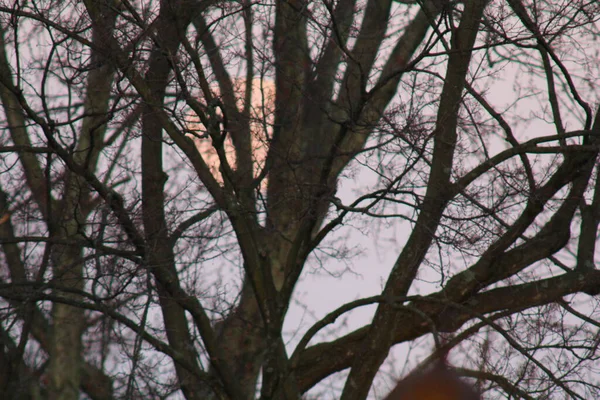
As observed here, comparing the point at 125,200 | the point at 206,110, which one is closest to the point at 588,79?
the point at 206,110

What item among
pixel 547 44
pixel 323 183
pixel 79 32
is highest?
pixel 79 32

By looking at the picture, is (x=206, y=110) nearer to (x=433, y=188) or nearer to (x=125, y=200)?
(x=125, y=200)

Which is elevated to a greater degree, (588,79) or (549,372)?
(588,79)

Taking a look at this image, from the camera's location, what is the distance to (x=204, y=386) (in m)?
7.59

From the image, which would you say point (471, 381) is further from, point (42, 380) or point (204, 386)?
point (42, 380)

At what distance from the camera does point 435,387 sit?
5555 millimetres

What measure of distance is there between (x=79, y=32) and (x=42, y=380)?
4627mm

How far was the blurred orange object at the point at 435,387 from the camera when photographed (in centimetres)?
549

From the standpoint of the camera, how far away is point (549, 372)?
6078 mm

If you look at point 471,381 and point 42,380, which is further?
point 42,380

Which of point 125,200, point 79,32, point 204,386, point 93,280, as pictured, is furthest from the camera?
point 204,386

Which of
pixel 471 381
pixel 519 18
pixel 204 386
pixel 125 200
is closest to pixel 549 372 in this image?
pixel 471 381

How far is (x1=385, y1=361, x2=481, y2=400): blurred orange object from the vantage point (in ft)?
18.0

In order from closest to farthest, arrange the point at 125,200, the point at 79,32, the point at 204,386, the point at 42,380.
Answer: the point at 79,32
the point at 125,200
the point at 204,386
the point at 42,380
